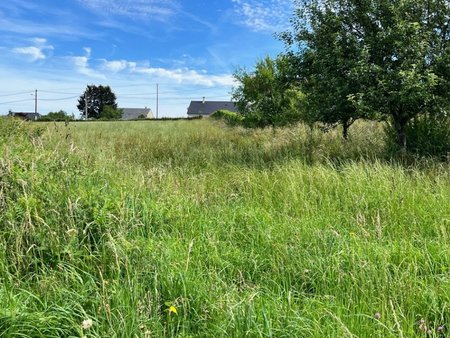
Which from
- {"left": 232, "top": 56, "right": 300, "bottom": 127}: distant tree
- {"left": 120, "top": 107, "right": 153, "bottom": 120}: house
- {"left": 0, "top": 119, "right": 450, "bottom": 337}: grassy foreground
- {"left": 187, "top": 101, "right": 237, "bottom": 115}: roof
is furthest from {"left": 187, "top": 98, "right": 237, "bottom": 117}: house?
{"left": 0, "top": 119, "right": 450, "bottom": 337}: grassy foreground

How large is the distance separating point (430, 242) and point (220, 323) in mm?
2433

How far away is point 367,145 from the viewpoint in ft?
33.1

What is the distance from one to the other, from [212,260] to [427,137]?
7.43 meters

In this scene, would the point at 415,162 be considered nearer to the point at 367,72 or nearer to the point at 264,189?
the point at 367,72

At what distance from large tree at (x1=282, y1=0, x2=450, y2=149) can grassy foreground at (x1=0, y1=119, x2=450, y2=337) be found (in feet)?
9.27

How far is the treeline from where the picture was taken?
7.65 m

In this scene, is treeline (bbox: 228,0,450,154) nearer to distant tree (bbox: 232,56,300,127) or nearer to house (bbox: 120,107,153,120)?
distant tree (bbox: 232,56,300,127)

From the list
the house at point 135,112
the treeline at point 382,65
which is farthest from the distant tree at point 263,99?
the house at point 135,112

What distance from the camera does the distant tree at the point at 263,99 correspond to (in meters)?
18.2

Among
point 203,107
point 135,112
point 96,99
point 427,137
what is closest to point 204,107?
point 203,107

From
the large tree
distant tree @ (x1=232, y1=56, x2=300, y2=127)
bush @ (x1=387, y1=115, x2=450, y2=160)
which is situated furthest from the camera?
distant tree @ (x1=232, y1=56, x2=300, y2=127)

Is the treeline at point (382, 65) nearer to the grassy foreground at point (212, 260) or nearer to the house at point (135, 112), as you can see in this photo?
the grassy foreground at point (212, 260)

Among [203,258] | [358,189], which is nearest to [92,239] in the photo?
[203,258]

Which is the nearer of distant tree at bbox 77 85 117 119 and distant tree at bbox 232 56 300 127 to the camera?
Result: distant tree at bbox 232 56 300 127
